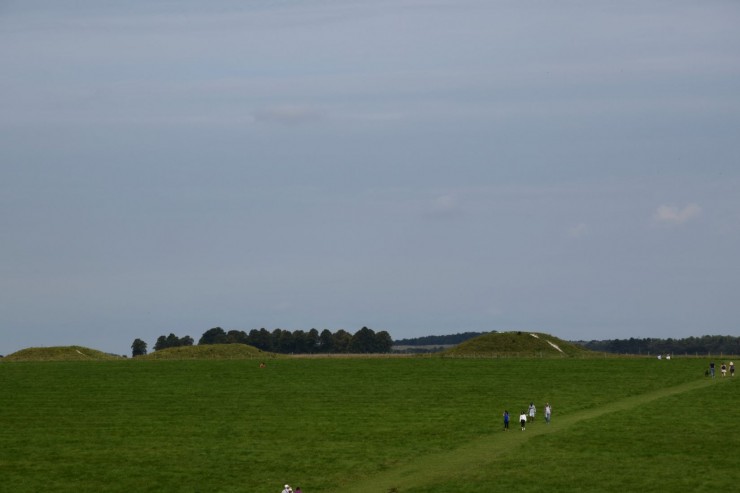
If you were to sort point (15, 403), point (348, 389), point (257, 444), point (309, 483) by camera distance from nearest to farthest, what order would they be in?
point (309, 483), point (257, 444), point (15, 403), point (348, 389)

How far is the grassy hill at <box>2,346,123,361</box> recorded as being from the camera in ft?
587

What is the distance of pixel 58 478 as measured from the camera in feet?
226

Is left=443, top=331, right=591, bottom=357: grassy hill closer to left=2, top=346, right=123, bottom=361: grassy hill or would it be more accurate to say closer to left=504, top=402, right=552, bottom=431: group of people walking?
left=2, top=346, right=123, bottom=361: grassy hill

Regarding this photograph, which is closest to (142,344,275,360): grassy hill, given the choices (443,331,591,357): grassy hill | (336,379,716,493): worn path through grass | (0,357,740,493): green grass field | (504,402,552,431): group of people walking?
(443,331,591,357): grassy hill

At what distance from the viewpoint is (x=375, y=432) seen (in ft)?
271

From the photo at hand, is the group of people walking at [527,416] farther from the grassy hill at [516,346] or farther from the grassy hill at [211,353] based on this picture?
the grassy hill at [211,353]

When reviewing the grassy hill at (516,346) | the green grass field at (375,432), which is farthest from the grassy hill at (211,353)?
the green grass field at (375,432)

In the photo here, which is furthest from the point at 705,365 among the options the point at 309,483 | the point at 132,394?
the point at 309,483

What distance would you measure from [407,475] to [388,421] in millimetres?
21516

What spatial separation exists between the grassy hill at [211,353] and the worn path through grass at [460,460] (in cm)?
9845

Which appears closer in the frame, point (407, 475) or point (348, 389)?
point (407, 475)

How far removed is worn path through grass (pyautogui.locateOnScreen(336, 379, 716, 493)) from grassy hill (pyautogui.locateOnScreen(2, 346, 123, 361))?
110 metres

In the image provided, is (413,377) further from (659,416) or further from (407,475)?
(407,475)

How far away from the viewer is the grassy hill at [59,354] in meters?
179
